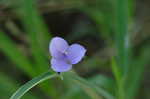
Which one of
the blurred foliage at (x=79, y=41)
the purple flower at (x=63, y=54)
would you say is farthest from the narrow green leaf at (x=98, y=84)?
the purple flower at (x=63, y=54)

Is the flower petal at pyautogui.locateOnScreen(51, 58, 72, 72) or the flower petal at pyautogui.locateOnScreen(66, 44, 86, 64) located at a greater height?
the flower petal at pyautogui.locateOnScreen(66, 44, 86, 64)

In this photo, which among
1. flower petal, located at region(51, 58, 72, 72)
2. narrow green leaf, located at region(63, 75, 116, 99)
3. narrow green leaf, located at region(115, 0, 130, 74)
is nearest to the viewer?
flower petal, located at region(51, 58, 72, 72)

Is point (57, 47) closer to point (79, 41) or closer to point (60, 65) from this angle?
point (60, 65)

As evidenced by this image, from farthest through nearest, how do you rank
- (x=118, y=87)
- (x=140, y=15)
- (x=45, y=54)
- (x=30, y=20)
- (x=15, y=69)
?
(x=140, y=15)
(x=15, y=69)
(x=45, y=54)
(x=30, y=20)
(x=118, y=87)

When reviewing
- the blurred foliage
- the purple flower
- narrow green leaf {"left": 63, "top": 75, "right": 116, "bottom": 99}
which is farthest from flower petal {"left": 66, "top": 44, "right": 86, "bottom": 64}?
narrow green leaf {"left": 63, "top": 75, "right": 116, "bottom": 99}

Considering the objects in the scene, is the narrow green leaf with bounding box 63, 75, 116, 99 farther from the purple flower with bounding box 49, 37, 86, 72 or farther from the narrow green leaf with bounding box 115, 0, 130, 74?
the purple flower with bounding box 49, 37, 86, 72

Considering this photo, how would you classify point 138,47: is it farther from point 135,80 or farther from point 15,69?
point 15,69

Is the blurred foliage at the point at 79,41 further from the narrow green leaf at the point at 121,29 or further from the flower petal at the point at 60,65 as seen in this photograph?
the flower petal at the point at 60,65

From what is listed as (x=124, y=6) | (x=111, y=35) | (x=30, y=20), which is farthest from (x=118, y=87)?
(x=111, y=35)
